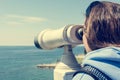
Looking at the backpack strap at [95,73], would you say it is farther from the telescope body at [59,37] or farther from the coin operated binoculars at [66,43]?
the telescope body at [59,37]

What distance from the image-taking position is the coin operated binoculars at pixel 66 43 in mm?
2133

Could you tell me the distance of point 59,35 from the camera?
225cm

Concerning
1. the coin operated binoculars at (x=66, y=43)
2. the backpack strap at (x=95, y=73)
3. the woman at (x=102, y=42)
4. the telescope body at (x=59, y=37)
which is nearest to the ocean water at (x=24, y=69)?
the telescope body at (x=59, y=37)

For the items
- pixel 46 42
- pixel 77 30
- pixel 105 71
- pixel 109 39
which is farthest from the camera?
pixel 46 42

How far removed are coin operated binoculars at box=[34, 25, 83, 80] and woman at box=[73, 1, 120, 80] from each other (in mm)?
677

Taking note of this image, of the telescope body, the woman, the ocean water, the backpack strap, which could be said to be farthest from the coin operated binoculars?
the ocean water

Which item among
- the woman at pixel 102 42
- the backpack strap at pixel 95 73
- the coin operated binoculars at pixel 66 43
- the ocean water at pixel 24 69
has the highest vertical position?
the woman at pixel 102 42

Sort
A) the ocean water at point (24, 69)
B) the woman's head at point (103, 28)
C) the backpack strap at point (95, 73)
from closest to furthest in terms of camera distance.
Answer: the backpack strap at point (95, 73), the woman's head at point (103, 28), the ocean water at point (24, 69)

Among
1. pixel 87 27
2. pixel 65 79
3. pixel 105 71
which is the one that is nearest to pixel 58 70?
pixel 65 79

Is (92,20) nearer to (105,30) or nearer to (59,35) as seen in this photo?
(105,30)

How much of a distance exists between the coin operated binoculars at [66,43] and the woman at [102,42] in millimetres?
677

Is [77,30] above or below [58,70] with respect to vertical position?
above

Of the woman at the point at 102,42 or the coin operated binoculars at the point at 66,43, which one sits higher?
the woman at the point at 102,42

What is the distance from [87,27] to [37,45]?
119 cm
